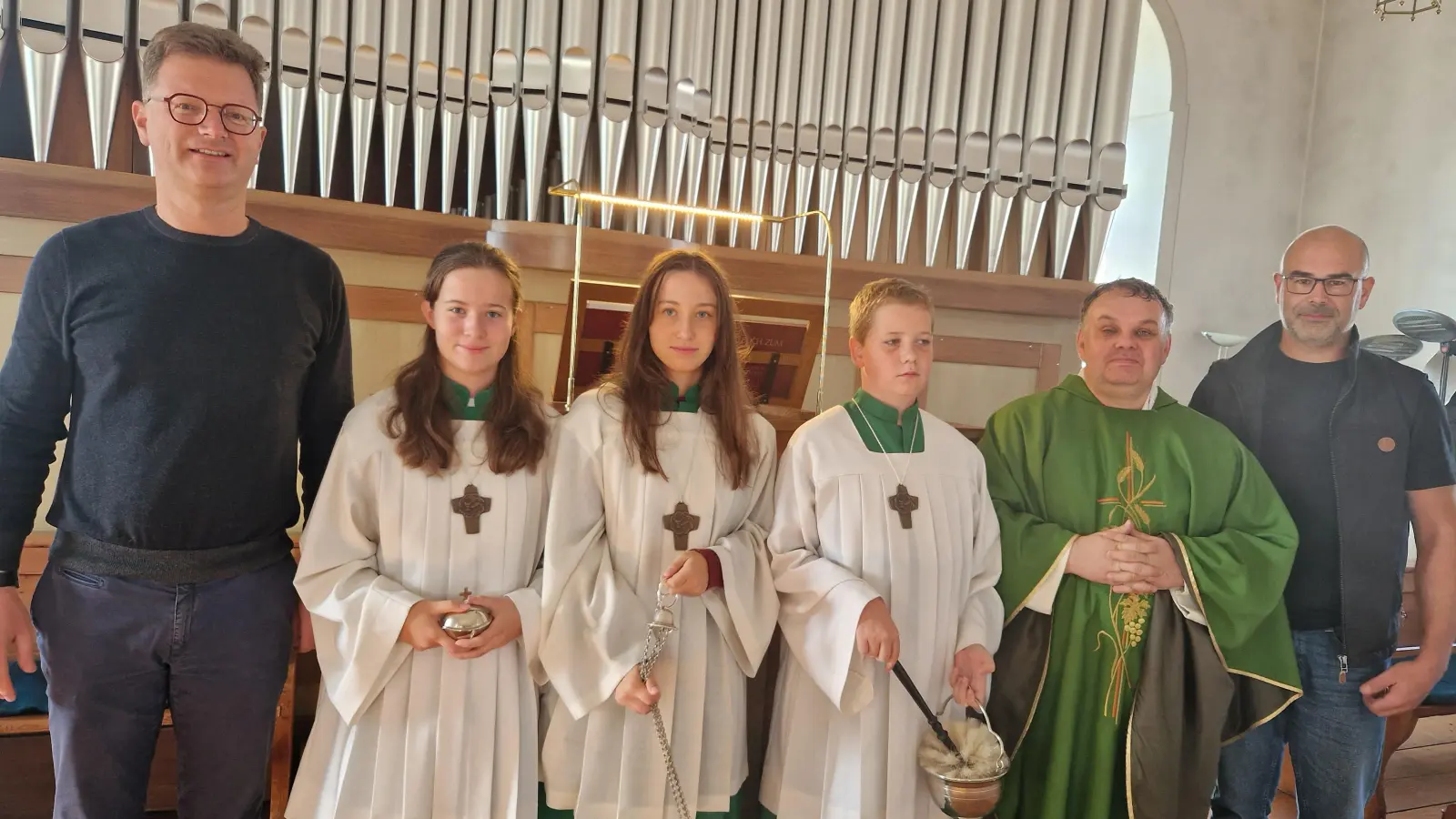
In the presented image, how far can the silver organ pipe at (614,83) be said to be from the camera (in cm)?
413

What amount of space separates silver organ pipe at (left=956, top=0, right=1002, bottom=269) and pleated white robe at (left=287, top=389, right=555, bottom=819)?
317cm

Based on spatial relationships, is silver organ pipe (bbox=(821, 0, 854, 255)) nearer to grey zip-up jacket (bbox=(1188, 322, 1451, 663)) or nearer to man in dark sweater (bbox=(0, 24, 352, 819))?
grey zip-up jacket (bbox=(1188, 322, 1451, 663))

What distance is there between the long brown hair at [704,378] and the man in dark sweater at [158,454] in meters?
0.90

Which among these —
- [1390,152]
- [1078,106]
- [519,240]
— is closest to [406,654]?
[519,240]

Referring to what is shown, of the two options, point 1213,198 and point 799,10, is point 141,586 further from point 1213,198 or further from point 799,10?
point 1213,198

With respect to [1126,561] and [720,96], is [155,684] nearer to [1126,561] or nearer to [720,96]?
[1126,561]

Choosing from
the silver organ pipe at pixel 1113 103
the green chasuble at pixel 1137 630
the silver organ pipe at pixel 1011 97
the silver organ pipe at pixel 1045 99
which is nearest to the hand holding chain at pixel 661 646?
the green chasuble at pixel 1137 630

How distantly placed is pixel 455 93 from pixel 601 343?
1424mm

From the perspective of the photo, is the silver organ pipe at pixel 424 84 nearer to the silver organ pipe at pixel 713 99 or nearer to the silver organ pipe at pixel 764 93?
the silver organ pipe at pixel 713 99

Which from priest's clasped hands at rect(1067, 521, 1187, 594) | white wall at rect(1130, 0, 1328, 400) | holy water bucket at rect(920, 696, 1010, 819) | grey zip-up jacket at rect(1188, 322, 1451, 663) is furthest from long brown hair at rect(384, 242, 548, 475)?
white wall at rect(1130, 0, 1328, 400)

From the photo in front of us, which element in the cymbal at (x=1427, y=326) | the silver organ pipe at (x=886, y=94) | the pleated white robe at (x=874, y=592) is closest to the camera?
the pleated white robe at (x=874, y=592)

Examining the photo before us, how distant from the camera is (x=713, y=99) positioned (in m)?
4.39

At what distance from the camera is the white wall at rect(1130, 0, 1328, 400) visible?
599 cm

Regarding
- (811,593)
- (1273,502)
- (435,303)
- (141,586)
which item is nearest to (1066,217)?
(1273,502)
